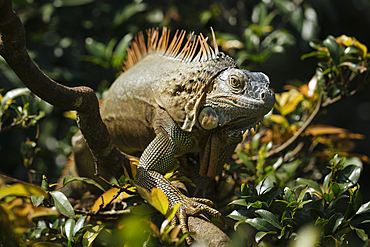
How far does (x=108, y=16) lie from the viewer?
14.6ft

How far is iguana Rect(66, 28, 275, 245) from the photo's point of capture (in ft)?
6.11

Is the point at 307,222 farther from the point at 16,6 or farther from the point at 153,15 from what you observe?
the point at 16,6

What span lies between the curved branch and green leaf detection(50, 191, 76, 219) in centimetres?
33

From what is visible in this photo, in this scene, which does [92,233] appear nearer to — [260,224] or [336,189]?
[260,224]

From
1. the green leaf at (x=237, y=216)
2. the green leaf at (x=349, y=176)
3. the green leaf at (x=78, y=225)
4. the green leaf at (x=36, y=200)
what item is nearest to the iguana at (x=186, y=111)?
the green leaf at (x=237, y=216)

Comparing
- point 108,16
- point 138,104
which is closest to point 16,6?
point 108,16

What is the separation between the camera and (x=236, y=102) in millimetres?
1869

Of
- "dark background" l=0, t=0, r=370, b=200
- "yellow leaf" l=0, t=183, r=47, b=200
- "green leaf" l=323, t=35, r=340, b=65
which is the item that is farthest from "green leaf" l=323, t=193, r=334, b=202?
"dark background" l=0, t=0, r=370, b=200

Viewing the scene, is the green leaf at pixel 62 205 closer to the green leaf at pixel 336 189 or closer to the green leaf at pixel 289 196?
the green leaf at pixel 289 196

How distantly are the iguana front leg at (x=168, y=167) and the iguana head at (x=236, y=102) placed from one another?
196mm

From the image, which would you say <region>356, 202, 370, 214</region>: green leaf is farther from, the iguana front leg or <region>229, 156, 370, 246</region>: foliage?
the iguana front leg

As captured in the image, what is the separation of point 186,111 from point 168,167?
14.3 inches

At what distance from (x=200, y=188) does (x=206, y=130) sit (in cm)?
47

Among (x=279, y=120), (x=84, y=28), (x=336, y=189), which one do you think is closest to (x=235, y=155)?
(x=279, y=120)
